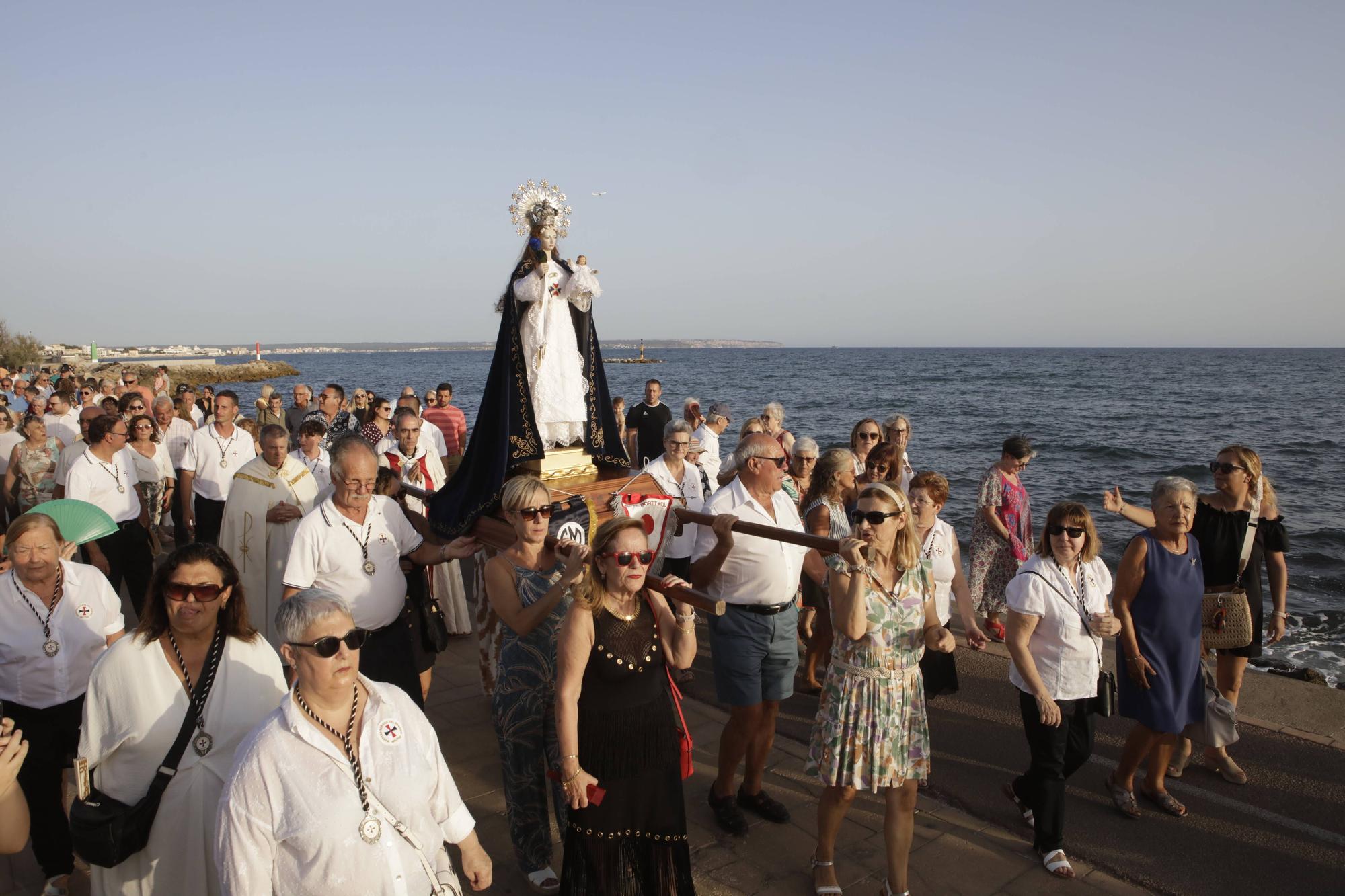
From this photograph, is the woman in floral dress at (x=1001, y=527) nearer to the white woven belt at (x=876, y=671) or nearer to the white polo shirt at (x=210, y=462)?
the white woven belt at (x=876, y=671)

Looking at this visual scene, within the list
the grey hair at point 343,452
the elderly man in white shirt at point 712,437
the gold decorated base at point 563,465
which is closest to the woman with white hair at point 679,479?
the gold decorated base at point 563,465

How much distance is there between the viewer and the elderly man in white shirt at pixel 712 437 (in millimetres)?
8398

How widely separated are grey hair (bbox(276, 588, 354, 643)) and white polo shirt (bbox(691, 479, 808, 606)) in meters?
2.18

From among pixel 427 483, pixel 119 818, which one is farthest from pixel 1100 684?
pixel 427 483

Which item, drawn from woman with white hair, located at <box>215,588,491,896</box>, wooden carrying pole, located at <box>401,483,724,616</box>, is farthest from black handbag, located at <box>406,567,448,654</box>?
woman with white hair, located at <box>215,588,491,896</box>

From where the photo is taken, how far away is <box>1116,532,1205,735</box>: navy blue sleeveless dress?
439 cm

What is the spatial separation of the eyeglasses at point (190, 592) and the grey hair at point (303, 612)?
453 millimetres

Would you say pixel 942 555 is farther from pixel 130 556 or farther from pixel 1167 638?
pixel 130 556

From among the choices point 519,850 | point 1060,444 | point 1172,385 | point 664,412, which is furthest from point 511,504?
point 1172,385

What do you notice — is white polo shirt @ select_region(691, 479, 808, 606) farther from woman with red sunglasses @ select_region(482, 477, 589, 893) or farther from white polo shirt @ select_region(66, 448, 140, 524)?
white polo shirt @ select_region(66, 448, 140, 524)

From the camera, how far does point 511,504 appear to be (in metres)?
3.65

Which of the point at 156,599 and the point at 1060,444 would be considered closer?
the point at 156,599

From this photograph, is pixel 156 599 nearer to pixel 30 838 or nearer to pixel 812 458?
pixel 30 838

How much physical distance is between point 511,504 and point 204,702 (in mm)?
1369
